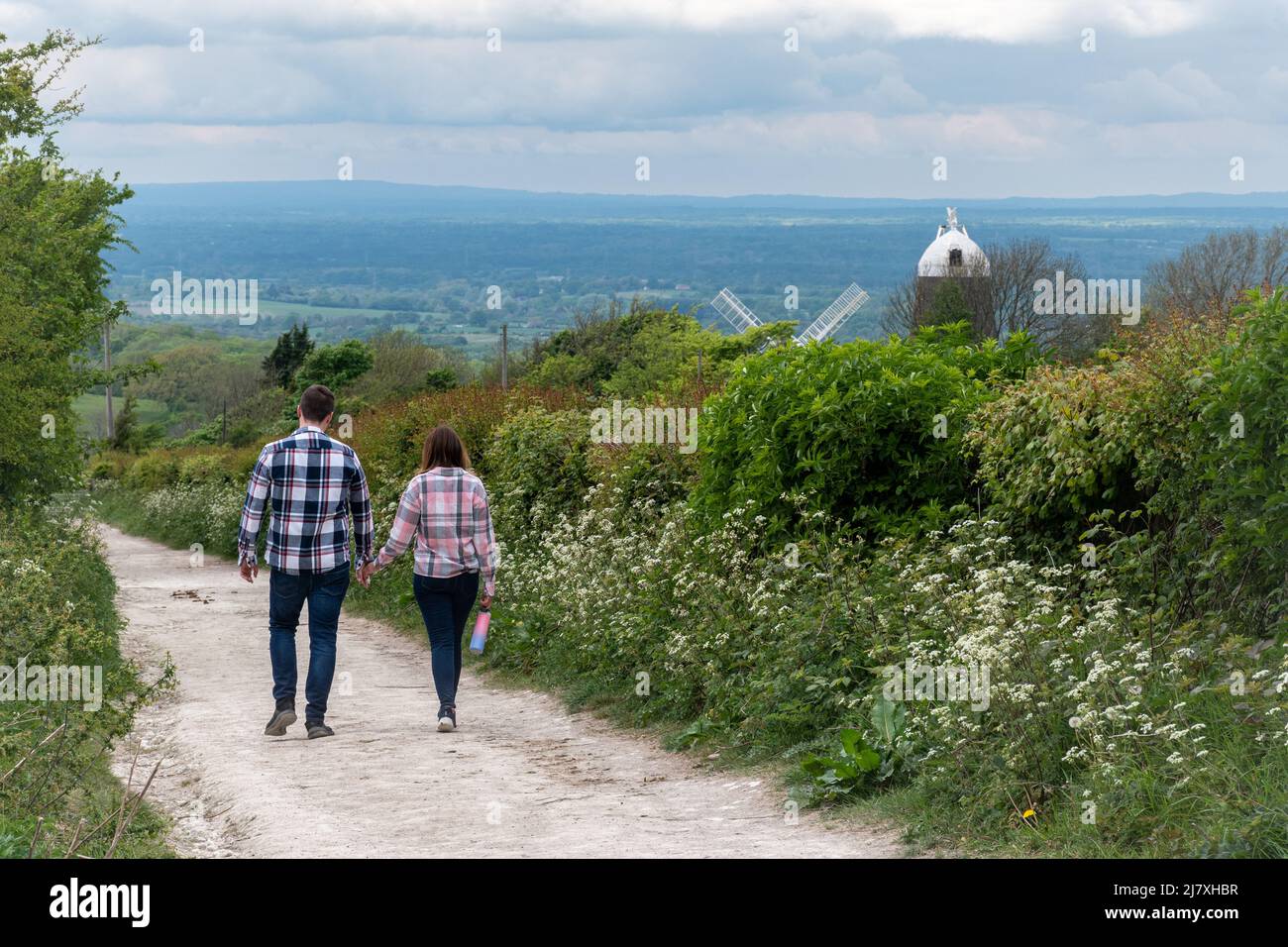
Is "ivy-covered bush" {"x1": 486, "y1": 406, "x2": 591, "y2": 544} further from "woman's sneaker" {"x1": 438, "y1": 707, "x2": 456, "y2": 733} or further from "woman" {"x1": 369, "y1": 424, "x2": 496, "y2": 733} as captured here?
"woman's sneaker" {"x1": 438, "y1": 707, "x2": 456, "y2": 733}

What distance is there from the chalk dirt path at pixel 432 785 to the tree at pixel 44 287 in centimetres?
843

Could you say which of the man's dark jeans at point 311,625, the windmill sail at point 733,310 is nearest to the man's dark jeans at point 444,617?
the man's dark jeans at point 311,625

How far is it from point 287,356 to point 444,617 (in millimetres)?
66724

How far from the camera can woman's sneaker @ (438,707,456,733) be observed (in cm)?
1020

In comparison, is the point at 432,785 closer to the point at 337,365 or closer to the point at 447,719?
the point at 447,719

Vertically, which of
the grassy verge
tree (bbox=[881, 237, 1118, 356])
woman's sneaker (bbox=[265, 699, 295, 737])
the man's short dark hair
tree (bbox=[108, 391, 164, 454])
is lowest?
tree (bbox=[108, 391, 164, 454])

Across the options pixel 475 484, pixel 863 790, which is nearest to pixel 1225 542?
pixel 863 790

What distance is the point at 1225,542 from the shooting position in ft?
25.4

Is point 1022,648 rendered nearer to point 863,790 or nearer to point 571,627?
point 863,790

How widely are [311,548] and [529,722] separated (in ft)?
7.71

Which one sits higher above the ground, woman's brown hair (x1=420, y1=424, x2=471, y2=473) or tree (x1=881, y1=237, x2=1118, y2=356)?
tree (x1=881, y1=237, x2=1118, y2=356)

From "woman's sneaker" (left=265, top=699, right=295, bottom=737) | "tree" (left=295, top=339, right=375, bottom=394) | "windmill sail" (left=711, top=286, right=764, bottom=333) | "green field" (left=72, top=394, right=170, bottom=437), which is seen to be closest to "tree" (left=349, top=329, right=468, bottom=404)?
"tree" (left=295, top=339, right=375, bottom=394)

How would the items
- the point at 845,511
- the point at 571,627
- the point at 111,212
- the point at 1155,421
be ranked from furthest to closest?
1. the point at 111,212
2. the point at 571,627
3. the point at 845,511
4. the point at 1155,421

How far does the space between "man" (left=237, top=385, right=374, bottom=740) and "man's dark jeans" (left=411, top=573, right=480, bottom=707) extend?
0.60m
